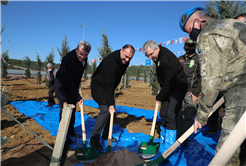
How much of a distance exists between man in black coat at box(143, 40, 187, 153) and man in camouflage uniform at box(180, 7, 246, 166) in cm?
136

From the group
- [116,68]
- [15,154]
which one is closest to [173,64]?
[116,68]

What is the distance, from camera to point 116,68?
2750 millimetres

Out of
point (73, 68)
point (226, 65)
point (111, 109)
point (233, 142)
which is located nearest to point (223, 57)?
point (226, 65)

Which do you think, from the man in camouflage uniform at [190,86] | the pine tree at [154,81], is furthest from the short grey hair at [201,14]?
the pine tree at [154,81]

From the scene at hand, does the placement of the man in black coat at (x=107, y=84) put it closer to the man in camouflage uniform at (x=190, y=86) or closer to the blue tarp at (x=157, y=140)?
the blue tarp at (x=157, y=140)

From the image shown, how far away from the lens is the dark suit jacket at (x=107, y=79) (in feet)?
8.99

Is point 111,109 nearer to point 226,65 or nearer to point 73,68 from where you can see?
point 73,68

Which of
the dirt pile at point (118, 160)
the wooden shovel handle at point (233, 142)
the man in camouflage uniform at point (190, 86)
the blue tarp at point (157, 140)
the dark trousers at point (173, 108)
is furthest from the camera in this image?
the man in camouflage uniform at point (190, 86)

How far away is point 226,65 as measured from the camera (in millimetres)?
1286

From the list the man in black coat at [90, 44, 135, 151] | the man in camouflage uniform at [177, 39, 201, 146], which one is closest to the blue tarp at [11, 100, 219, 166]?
the man in camouflage uniform at [177, 39, 201, 146]

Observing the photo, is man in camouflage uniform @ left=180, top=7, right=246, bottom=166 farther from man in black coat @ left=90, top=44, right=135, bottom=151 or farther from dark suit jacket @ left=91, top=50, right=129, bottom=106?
dark suit jacket @ left=91, top=50, right=129, bottom=106

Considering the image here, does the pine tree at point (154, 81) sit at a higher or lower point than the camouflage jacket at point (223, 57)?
lower

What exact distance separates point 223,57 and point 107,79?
6.11 ft

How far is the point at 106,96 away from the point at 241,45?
213 centimetres
